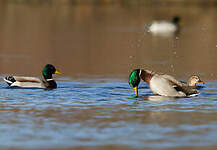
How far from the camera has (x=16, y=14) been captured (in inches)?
1681

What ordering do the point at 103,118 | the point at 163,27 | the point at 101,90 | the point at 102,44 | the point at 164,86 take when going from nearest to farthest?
the point at 103,118 < the point at 164,86 < the point at 101,90 < the point at 102,44 < the point at 163,27

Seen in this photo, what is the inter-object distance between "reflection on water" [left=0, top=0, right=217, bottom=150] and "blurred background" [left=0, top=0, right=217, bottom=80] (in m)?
0.04

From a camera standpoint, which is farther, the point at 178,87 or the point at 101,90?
the point at 101,90

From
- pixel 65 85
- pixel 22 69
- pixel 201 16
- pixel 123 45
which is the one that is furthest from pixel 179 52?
pixel 201 16

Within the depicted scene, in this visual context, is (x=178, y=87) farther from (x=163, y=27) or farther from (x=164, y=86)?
(x=163, y=27)

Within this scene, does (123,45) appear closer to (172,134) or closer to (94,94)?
(94,94)

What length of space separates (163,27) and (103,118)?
27596 millimetres

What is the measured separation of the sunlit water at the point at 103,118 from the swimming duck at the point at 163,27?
70.3 ft

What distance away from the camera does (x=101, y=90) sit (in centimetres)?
1438

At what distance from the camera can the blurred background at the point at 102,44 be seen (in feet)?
63.2

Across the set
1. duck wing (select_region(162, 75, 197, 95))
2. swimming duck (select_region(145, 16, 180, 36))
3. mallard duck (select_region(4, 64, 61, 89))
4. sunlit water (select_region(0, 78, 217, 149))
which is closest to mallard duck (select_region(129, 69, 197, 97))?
duck wing (select_region(162, 75, 197, 95))

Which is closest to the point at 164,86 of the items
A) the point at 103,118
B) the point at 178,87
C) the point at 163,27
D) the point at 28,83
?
the point at 178,87

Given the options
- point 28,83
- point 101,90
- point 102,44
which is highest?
point 102,44

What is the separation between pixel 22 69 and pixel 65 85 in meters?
3.61
